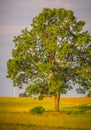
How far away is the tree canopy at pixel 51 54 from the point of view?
190ft

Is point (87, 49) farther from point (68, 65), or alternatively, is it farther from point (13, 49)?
point (13, 49)

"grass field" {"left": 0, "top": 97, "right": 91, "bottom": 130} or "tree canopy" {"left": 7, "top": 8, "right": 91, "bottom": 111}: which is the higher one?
"tree canopy" {"left": 7, "top": 8, "right": 91, "bottom": 111}

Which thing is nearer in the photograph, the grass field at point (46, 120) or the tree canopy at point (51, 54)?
the grass field at point (46, 120)

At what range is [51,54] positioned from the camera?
59438 mm

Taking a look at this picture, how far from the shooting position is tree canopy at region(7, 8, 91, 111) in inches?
2282

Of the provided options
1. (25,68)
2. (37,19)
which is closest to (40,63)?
(25,68)

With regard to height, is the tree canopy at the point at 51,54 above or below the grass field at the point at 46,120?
above

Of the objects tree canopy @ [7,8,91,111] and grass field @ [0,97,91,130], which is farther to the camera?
tree canopy @ [7,8,91,111]

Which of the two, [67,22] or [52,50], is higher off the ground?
[67,22]

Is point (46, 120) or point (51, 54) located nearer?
point (46, 120)

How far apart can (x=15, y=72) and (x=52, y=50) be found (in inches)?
251

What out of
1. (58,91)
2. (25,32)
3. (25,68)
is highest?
(25,32)

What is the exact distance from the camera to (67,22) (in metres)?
59.5

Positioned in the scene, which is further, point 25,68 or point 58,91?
point 25,68
